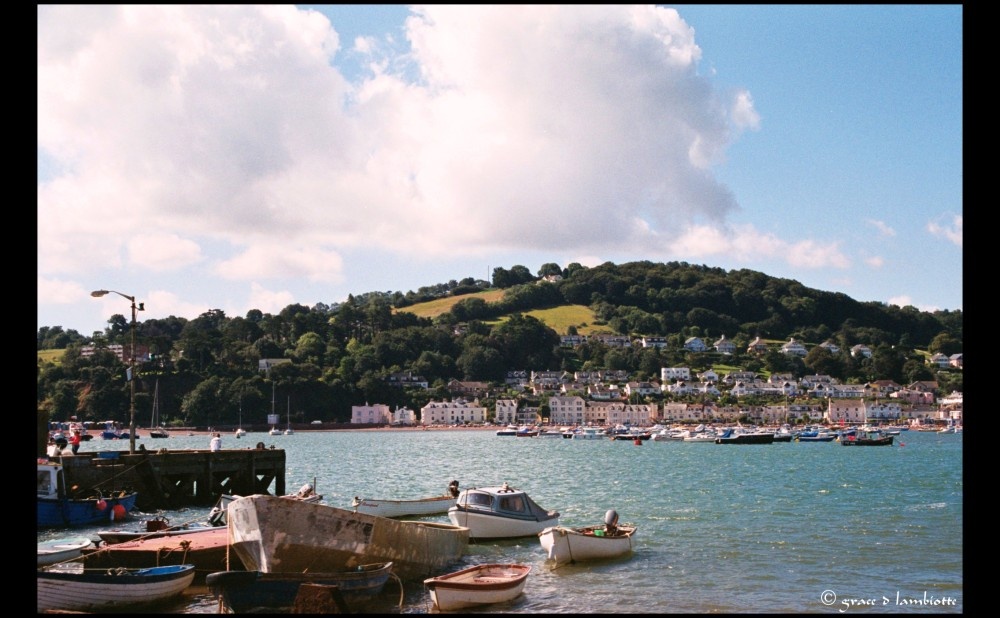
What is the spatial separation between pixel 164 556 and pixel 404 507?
1743 cm

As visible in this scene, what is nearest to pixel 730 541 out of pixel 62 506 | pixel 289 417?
pixel 62 506

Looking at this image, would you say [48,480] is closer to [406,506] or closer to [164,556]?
[164,556]

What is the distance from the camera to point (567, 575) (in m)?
24.1

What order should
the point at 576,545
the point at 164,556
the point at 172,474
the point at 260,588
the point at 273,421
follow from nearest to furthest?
Result: the point at 260,588, the point at 164,556, the point at 576,545, the point at 172,474, the point at 273,421

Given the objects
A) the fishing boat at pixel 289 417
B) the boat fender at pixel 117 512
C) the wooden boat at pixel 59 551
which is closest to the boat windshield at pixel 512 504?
the wooden boat at pixel 59 551

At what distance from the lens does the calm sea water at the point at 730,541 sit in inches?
A: 821

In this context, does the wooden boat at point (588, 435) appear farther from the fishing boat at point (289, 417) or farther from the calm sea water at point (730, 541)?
the calm sea water at point (730, 541)

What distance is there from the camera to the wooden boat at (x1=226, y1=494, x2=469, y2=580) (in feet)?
62.1

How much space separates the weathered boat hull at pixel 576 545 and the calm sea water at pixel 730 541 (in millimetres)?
458

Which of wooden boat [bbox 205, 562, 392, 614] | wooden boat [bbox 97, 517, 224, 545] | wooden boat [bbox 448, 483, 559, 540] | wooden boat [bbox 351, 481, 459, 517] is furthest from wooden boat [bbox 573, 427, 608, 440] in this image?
wooden boat [bbox 205, 562, 392, 614]

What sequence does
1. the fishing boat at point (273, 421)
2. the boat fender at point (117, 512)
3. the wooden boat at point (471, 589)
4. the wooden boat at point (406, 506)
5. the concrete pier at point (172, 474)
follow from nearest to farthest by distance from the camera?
1. the wooden boat at point (471, 589)
2. the boat fender at point (117, 512)
3. the concrete pier at point (172, 474)
4. the wooden boat at point (406, 506)
5. the fishing boat at point (273, 421)

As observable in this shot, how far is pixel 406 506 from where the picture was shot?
38219 millimetres
